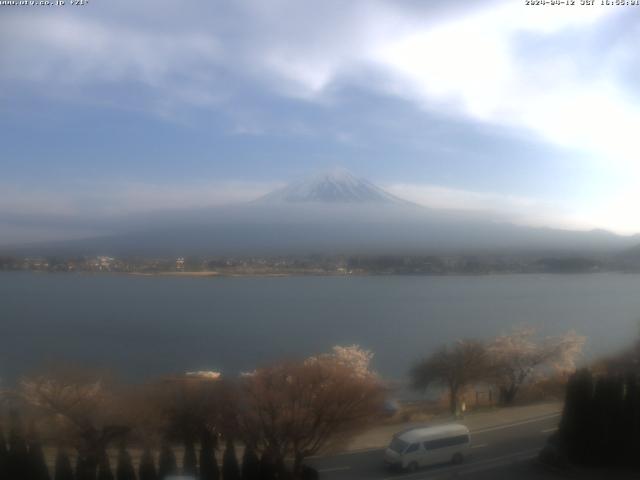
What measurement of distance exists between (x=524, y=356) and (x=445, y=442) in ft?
12.2

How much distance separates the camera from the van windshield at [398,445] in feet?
15.2

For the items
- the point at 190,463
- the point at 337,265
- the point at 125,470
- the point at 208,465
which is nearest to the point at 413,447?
the point at 208,465

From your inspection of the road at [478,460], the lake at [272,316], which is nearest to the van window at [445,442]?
the road at [478,460]

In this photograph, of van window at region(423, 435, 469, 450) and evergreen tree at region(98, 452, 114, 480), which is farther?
van window at region(423, 435, 469, 450)

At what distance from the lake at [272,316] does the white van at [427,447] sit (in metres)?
2.03

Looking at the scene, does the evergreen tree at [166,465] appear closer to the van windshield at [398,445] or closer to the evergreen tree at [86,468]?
the evergreen tree at [86,468]

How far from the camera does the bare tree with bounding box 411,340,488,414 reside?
7059 mm

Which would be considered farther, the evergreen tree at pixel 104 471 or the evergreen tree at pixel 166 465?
the evergreen tree at pixel 166 465

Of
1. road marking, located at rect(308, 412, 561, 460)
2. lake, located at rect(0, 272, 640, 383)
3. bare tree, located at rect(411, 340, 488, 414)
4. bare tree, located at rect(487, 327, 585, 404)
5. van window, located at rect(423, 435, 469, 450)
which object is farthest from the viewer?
lake, located at rect(0, 272, 640, 383)

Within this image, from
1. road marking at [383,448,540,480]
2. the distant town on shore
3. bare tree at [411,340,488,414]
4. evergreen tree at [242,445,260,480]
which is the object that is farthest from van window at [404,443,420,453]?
the distant town on shore

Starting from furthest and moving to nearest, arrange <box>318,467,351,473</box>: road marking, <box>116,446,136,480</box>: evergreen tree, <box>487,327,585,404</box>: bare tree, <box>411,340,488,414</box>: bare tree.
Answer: <box>487,327,585,404</box>: bare tree < <box>411,340,488,414</box>: bare tree < <box>318,467,351,473</box>: road marking < <box>116,446,136,480</box>: evergreen tree

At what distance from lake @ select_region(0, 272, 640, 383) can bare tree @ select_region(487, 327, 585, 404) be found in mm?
447

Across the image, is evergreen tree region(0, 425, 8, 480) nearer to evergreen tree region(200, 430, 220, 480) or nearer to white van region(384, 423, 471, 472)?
evergreen tree region(200, 430, 220, 480)

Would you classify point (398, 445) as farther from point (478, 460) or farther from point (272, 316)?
point (272, 316)
